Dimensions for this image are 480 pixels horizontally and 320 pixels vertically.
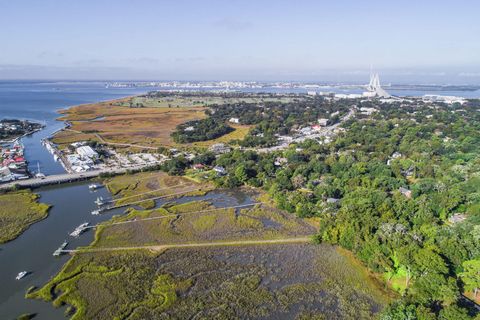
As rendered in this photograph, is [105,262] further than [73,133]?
No

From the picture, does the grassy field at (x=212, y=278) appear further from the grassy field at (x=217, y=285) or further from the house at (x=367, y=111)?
the house at (x=367, y=111)

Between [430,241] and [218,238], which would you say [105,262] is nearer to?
[218,238]

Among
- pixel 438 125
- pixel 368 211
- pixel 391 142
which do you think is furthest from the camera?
pixel 438 125

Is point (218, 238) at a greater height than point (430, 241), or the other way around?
point (430, 241)

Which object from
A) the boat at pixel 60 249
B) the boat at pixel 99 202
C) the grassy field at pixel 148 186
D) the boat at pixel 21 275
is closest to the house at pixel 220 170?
the grassy field at pixel 148 186

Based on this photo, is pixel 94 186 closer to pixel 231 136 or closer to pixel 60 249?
pixel 60 249

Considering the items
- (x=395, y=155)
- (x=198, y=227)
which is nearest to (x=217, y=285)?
(x=198, y=227)

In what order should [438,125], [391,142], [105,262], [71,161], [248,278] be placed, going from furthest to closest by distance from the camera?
[438,125] < [391,142] < [71,161] < [105,262] < [248,278]

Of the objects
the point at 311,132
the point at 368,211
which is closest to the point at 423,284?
the point at 368,211
